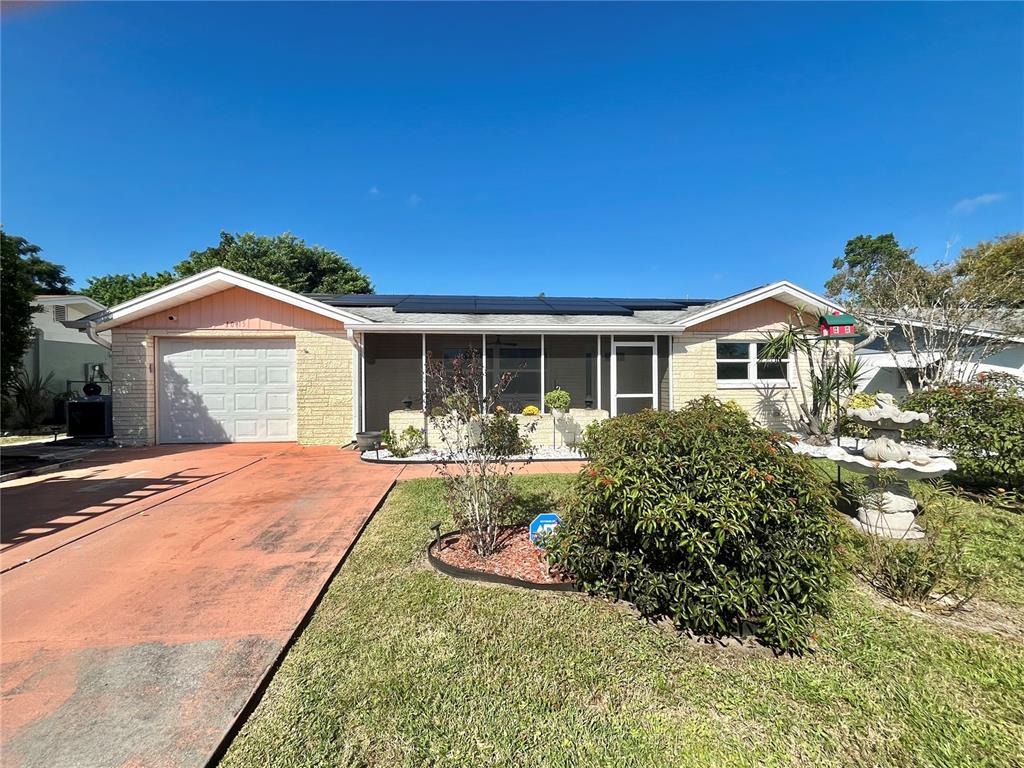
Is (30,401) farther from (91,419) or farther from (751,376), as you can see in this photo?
(751,376)

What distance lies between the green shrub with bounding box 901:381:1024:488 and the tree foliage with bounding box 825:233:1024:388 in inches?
204

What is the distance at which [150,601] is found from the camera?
3.24m

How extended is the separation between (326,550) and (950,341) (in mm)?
15648

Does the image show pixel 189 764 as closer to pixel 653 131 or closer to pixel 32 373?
pixel 653 131

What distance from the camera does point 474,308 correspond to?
11781 mm

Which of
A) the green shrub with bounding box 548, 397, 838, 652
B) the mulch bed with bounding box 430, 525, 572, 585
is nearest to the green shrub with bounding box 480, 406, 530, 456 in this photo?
the mulch bed with bounding box 430, 525, 572, 585

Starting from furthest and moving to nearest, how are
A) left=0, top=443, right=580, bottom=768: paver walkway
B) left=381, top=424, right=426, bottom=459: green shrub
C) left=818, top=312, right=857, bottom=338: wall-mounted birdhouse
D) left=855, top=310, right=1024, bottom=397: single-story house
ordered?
left=855, top=310, right=1024, bottom=397: single-story house < left=381, top=424, right=426, bottom=459: green shrub < left=818, top=312, right=857, bottom=338: wall-mounted birdhouse < left=0, top=443, right=580, bottom=768: paver walkway

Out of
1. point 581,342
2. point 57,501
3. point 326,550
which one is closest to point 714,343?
point 581,342

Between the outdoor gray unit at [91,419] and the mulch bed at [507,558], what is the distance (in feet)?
40.2

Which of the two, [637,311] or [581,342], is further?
[637,311]

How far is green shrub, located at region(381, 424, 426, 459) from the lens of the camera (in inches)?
Answer: 356

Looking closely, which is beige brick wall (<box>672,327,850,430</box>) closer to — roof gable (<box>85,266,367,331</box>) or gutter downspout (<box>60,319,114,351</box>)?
roof gable (<box>85,266,367,331</box>)

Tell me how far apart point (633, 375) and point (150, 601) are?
10.0 m

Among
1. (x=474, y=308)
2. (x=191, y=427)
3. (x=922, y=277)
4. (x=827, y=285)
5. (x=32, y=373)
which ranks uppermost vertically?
(x=827, y=285)
